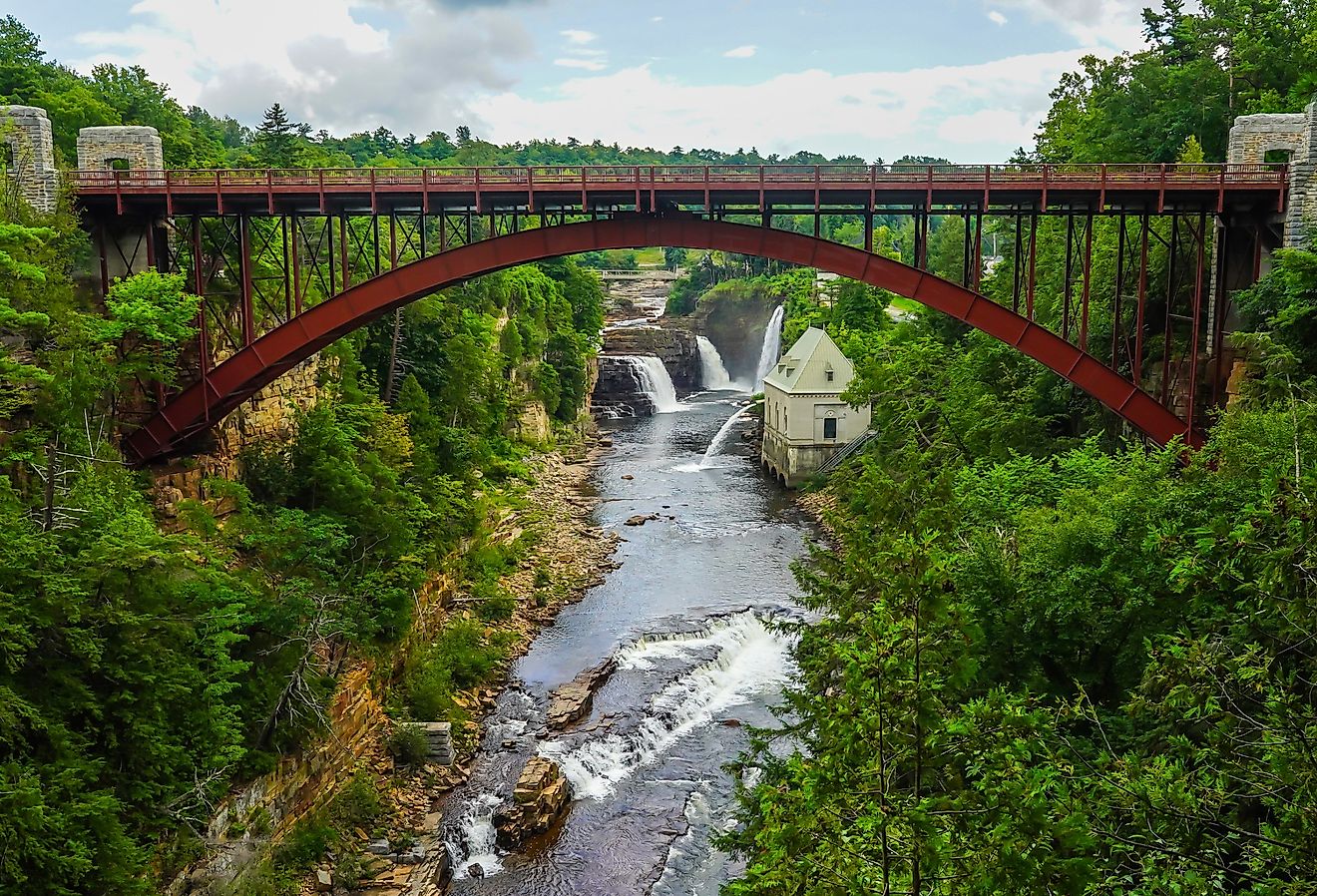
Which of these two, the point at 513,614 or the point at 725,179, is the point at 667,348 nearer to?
the point at 513,614

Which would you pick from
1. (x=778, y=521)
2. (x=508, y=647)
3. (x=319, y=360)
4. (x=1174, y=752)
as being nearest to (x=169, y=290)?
(x=319, y=360)

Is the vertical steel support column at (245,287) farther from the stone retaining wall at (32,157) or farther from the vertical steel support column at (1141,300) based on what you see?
the vertical steel support column at (1141,300)

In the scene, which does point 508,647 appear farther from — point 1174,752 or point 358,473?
point 1174,752

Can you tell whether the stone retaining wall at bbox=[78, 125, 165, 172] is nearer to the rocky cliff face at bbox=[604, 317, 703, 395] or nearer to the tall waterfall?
the rocky cliff face at bbox=[604, 317, 703, 395]

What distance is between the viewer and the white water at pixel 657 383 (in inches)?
2847

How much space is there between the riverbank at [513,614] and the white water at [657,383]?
14.2m

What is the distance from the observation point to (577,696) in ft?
84.1

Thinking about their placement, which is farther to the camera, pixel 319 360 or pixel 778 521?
pixel 778 521

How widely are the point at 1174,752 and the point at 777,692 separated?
14.4 m

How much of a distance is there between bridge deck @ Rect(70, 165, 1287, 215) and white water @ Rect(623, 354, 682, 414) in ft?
149

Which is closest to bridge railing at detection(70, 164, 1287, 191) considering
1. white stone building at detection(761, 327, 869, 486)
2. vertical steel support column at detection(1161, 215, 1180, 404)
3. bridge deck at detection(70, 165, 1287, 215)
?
bridge deck at detection(70, 165, 1287, 215)

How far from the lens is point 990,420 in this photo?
30609mm

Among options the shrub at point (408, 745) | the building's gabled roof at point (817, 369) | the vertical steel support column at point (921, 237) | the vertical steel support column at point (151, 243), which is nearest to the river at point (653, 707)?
the shrub at point (408, 745)

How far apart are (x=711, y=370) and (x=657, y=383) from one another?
1047 cm
